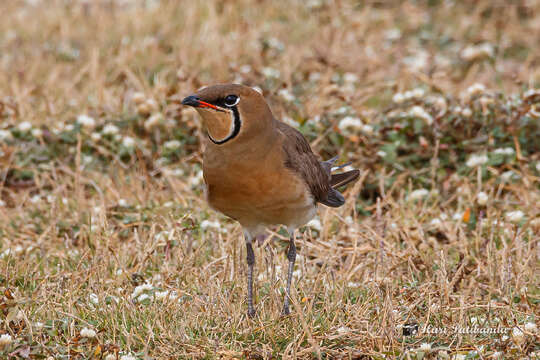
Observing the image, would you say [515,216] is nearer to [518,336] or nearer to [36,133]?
[518,336]

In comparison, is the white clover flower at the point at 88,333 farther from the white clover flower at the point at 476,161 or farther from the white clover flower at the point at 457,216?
the white clover flower at the point at 476,161

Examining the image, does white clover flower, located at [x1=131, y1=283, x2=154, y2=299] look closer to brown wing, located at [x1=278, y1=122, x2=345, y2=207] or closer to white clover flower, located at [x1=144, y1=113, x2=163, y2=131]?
brown wing, located at [x1=278, y1=122, x2=345, y2=207]

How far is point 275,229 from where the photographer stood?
14.9 ft

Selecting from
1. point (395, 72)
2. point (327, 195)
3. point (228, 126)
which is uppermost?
point (228, 126)

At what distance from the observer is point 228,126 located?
128 inches

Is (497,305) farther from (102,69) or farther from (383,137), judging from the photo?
(102,69)

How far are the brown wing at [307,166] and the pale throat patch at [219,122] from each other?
0.30m

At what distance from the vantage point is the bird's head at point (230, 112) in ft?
10.5

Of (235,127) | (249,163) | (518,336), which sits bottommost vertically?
(518,336)

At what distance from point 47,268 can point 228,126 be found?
1379 mm

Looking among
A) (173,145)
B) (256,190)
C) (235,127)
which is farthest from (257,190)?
(173,145)

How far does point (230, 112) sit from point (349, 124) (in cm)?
205

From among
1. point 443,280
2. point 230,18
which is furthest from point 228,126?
point 230,18

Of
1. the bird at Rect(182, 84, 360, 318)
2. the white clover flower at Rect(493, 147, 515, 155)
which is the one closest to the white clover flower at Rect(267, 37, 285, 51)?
the white clover flower at Rect(493, 147, 515, 155)
